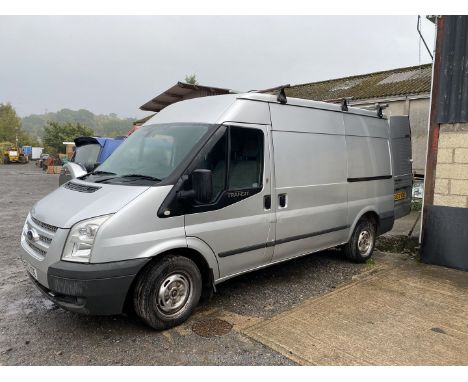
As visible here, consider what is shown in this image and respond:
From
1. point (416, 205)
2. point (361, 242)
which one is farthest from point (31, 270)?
point (416, 205)

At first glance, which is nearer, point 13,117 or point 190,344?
point 190,344

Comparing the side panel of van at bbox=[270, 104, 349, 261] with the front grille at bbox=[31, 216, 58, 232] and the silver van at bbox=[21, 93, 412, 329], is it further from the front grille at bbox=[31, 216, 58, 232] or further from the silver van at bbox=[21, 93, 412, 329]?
the front grille at bbox=[31, 216, 58, 232]

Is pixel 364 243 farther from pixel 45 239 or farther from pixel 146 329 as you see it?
pixel 45 239

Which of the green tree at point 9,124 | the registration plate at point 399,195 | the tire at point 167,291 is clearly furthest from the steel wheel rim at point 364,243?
the green tree at point 9,124

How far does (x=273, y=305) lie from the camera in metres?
Answer: 4.26

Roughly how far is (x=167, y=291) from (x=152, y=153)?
4.70 ft

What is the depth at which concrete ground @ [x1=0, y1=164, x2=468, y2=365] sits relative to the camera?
320cm

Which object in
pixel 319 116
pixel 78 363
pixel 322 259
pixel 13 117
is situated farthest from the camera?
pixel 13 117

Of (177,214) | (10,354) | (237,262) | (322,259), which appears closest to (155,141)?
(177,214)

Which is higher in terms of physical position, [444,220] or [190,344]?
[444,220]

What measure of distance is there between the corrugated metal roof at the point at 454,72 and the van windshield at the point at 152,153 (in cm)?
369

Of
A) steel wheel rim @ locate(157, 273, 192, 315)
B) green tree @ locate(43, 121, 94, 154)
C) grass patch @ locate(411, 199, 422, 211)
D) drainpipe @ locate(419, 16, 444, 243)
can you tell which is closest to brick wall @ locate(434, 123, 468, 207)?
drainpipe @ locate(419, 16, 444, 243)

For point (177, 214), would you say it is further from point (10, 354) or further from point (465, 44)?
point (465, 44)

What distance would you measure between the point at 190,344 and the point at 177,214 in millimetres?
1154
